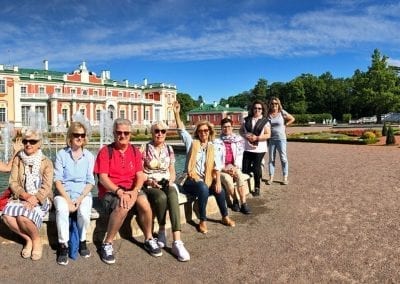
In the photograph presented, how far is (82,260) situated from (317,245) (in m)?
2.43

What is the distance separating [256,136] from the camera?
6621 millimetres

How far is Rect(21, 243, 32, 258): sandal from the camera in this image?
13.2ft

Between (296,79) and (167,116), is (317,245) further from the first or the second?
(296,79)

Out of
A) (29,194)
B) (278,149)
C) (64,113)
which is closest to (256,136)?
(278,149)

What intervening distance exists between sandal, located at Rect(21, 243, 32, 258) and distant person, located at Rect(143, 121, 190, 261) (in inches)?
50.7

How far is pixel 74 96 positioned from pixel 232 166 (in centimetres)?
4340

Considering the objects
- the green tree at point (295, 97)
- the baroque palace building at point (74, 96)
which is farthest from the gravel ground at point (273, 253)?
the green tree at point (295, 97)

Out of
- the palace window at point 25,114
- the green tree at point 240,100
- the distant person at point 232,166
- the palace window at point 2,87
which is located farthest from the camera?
the green tree at point 240,100

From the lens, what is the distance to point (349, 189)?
722cm

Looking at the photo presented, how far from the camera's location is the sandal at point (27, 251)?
402 cm

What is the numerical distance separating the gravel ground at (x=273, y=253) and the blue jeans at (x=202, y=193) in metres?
0.23

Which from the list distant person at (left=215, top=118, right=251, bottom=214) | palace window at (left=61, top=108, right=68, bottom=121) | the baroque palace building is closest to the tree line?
the baroque palace building

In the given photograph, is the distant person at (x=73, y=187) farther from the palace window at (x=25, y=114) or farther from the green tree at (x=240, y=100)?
the green tree at (x=240, y=100)

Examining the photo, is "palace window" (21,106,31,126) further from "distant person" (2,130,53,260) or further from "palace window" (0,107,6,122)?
"distant person" (2,130,53,260)
